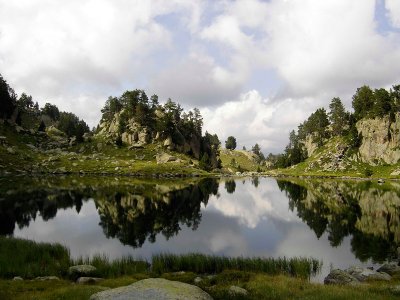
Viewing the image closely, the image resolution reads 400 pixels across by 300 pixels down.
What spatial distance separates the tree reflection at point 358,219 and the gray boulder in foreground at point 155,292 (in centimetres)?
3074

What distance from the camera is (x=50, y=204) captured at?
82250 millimetres

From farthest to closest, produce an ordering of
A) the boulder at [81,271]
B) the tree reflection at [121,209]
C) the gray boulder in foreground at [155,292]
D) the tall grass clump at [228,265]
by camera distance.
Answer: the tree reflection at [121,209] < the tall grass clump at [228,265] < the boulder at [81,271] < the gray boulder in foreground at [155,292]

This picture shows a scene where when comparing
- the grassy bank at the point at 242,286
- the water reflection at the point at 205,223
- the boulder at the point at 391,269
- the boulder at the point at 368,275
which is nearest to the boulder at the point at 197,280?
the grassy bank at the point at 242,286

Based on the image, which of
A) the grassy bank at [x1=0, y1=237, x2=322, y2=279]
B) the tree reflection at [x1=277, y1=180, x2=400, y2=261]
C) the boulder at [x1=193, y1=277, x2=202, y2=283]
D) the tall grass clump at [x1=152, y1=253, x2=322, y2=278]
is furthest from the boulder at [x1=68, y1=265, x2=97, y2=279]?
the tree reflection at [x1=277, y1=180, x2=400, y2=261]

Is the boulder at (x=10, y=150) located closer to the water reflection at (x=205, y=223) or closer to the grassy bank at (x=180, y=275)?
the water reflection at (x=205, y=223)

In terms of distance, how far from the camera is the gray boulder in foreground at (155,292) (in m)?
17.5

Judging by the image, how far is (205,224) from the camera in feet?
222

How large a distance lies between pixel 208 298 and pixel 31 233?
43150mm

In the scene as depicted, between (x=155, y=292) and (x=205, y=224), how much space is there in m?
50.4

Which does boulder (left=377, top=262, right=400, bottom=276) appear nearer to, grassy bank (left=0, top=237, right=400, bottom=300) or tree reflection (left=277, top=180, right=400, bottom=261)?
grassy bank (left=0, top=237, right=400, bottom=300)

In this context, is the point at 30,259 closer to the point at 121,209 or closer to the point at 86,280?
the point at 86,280

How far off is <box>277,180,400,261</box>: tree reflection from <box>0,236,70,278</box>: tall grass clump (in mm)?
32779

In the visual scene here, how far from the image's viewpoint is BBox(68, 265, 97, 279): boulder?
30.0m

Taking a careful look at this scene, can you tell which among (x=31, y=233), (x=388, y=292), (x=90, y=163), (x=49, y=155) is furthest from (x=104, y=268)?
(x=49, y=155)
